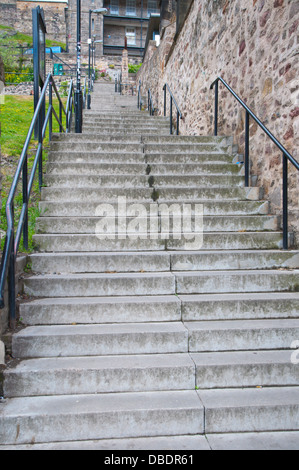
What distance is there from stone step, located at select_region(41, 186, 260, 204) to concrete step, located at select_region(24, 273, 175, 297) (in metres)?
1.31

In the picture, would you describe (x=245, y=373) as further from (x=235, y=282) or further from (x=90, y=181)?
(x=90, y=181)

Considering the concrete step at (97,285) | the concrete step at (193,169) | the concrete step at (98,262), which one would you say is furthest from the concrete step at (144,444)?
the concrete step at (193,169)

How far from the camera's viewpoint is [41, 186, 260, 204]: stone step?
444 cm

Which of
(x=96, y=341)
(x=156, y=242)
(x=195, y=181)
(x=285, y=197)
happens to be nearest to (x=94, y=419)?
(x=96, y=341)

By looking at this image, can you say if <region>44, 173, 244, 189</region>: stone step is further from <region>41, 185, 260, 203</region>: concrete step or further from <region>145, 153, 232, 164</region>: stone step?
<region>145, 153, 232, 164</region>: stone step

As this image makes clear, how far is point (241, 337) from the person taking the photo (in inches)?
113

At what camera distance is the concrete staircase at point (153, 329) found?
2.32 meters

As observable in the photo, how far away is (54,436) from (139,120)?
24.0 ft

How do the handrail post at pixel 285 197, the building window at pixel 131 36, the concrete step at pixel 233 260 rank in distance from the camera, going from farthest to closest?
1. the building window at pixel 131 36
2. the handrail post at pixel 285 197
3. the concrete step at pixel 233 260

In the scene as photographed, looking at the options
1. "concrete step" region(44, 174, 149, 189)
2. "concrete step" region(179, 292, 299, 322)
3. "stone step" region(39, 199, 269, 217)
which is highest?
"concrete step" region(44, 174, 149, 189)

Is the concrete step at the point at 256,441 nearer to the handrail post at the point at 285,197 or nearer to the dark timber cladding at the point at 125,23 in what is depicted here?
the handrail post at the point at 285,197

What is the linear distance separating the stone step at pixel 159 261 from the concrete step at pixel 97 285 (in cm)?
18

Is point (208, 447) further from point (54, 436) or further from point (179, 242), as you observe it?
point (179, 242)

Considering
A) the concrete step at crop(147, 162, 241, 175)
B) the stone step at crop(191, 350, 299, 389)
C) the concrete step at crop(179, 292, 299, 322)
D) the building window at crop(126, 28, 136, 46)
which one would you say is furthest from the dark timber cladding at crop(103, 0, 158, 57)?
the stone step at crop(191, 350, 299, 389)
